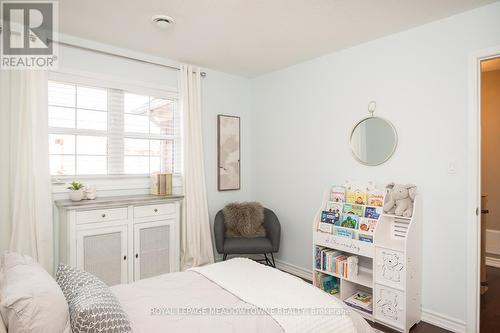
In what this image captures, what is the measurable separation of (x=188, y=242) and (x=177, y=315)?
203 centimetres

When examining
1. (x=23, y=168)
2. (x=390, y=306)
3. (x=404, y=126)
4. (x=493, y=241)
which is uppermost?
(x=404, y=126)

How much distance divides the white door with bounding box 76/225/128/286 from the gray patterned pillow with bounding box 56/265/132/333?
4.03 feet

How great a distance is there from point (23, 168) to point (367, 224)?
10.1 ft

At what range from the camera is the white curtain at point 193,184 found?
356cm

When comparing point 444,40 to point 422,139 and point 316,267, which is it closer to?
point 422,139

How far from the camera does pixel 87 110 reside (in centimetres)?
313

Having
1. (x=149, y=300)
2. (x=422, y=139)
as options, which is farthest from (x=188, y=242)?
(x=422, y=139)

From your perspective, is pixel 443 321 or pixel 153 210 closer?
pixel 443 321

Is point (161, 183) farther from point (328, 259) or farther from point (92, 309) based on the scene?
point (92, 309)

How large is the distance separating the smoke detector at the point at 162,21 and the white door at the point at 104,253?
187 centimetres

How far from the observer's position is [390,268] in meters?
2.53

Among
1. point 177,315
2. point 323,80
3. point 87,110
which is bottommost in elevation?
point 177,315

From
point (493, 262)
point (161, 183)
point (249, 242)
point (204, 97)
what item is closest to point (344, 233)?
point (249, 242)

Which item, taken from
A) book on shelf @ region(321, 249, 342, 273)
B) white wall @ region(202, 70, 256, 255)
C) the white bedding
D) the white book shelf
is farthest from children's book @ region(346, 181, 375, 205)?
white wall @ region(202, 70, 256, 255)
